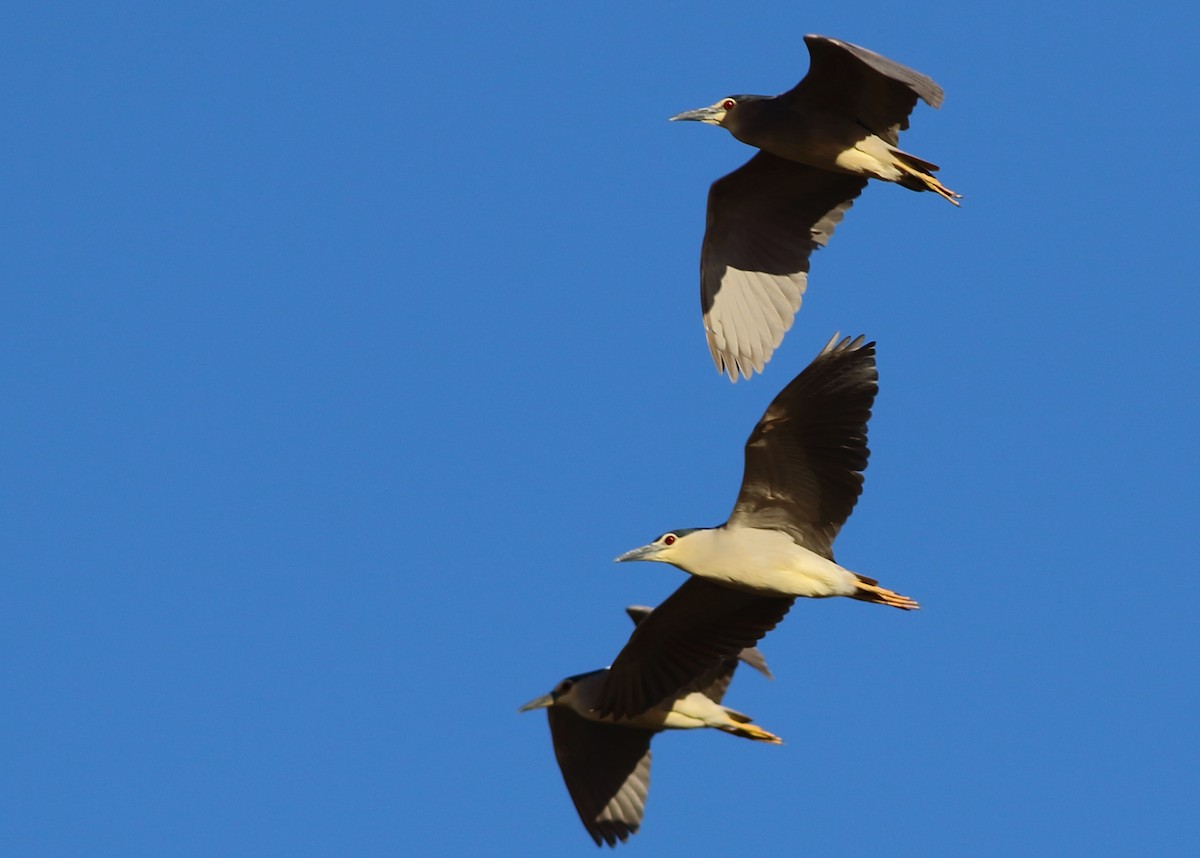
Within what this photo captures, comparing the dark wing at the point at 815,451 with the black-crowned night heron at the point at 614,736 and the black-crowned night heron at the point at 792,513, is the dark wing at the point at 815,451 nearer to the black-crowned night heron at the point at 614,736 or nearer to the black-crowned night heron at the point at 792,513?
the black-crowned night heron at the point at 792,513

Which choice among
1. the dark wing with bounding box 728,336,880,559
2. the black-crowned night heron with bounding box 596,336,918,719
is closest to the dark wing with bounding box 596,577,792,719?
the black-crowned night heron with bounding box 596,336,918,719

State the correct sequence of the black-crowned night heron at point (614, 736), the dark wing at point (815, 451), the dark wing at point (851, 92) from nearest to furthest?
1. the dark wing at point (815, 451)
2. the dark wing at point (851, 92)
3. the black-crowned night heron at point (614, 736)

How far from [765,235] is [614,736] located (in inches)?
136

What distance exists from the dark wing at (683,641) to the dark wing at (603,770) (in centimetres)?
106

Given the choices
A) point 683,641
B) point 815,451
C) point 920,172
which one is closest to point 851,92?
point 920,172

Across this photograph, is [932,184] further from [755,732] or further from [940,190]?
[755,732]

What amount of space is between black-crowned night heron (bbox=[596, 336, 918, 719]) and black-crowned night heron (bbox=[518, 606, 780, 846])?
1.29 metres

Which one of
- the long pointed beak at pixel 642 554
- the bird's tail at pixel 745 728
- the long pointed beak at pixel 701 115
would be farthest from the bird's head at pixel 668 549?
the long pointed beak at pixel 701 115

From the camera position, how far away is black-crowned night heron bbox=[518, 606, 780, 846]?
12688 millimetres

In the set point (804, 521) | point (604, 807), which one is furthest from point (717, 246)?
point (604, 807)

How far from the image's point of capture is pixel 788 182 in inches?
495

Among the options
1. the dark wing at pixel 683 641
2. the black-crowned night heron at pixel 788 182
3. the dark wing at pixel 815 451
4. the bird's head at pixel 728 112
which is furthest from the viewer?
the bird's head at pixel 728 112

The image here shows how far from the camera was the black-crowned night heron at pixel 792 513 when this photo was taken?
10.7m

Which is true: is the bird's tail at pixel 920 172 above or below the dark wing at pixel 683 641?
above
